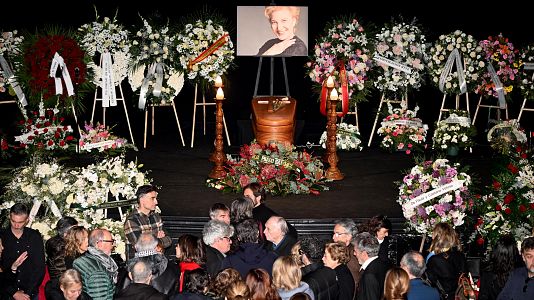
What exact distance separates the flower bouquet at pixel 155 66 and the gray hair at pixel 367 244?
831 cm

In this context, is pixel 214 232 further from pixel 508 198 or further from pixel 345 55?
pixel 345 55

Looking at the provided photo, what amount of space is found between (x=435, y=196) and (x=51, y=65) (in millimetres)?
6907

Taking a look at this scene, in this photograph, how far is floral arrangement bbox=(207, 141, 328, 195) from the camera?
1306 centimetres

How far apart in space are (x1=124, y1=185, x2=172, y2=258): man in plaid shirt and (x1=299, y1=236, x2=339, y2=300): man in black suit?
186 cm

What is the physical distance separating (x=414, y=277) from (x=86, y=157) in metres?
8.38

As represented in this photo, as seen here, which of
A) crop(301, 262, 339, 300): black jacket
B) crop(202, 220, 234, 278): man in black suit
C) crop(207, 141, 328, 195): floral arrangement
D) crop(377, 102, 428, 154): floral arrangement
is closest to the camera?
crop(301, 262, 339, 300): black jacket

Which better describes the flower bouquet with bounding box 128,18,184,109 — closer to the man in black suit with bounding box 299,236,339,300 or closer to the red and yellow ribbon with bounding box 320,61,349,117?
the red and yellow ribbon with bounding box 320,61,349,117

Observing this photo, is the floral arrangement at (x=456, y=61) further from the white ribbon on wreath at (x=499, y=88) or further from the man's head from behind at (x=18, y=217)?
the man's head from behind at (x=18, y=217)

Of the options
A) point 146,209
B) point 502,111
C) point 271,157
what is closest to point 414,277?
point 146,209

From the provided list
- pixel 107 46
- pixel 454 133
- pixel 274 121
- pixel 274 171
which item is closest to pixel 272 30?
pixel 274 121

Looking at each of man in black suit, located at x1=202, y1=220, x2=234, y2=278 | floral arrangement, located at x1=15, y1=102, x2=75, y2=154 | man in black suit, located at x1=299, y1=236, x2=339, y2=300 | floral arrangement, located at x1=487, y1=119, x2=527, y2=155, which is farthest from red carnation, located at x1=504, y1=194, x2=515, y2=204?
floral arrangement, located at x1=15, y1=102, x2=75, y2=154

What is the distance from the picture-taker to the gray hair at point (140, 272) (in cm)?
762

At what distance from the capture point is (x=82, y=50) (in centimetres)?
1566

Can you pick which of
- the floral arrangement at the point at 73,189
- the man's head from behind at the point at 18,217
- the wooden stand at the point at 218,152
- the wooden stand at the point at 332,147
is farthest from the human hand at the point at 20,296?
the wooden stand at the point at 332,147
